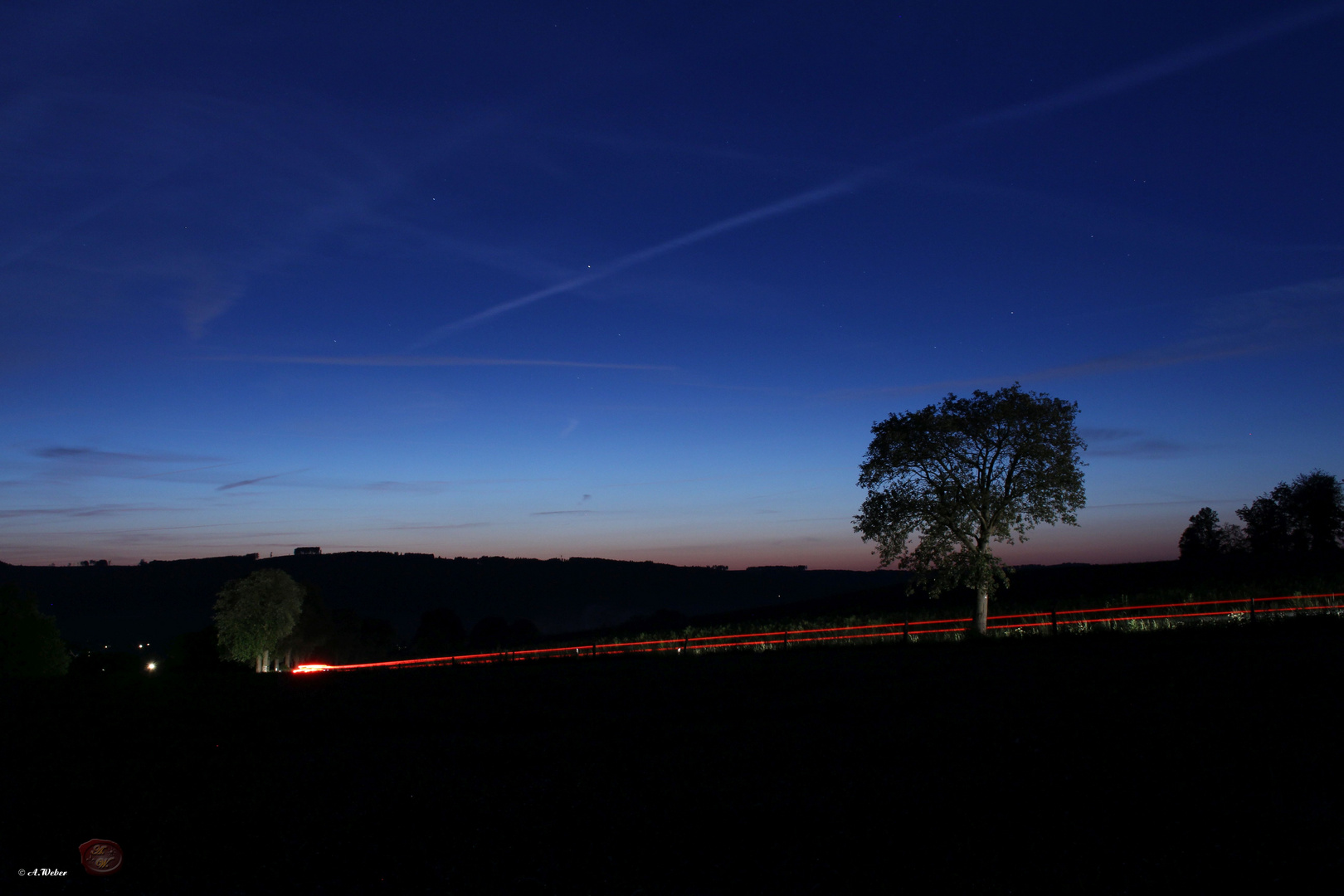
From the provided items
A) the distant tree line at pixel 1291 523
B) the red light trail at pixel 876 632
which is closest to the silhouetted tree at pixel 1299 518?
the distant tree line at pixel 1291 523

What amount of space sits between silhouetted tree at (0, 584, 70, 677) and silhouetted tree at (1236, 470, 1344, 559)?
411ft

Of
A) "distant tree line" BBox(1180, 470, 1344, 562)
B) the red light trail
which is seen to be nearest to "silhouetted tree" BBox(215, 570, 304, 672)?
the red light trail

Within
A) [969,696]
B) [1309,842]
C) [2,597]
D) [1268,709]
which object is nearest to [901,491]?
[969,696]

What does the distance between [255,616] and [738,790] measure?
3365 inches

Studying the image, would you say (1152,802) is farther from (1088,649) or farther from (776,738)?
(1088,649)

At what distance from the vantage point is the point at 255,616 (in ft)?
268

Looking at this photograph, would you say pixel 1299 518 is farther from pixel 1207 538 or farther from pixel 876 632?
pixel 876 632

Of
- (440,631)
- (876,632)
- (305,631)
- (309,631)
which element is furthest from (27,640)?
(876,632)

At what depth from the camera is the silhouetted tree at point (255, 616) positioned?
267 feet

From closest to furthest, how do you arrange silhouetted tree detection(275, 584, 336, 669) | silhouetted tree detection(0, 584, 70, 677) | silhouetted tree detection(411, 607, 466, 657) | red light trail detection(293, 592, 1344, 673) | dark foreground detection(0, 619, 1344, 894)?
dark foreground detection(0, 619, 1344, 894) → red light trail detection(293, 592, 1344, 673) → silhouetted tree detection(0, 584, 70, 677) → silhouetted tree detection(275, 584, 336, 669) → silhouetted tree detection(411, 607, 466, 657)

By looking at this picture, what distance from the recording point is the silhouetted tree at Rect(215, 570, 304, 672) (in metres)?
81.4

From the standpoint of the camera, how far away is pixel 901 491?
1414 inches

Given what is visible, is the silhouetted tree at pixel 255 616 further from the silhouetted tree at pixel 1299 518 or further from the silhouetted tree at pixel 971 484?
the silhouetted tree at pixel 1299 518

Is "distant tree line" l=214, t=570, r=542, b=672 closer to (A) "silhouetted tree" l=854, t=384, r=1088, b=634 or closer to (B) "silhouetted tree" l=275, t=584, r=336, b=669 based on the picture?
(B) "silhouetted tree" l=275, t=584, r=336, b=669
